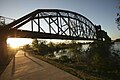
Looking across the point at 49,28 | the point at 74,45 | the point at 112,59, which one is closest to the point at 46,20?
the point at 49,28

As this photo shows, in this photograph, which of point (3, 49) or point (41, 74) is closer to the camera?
point (41, 74)

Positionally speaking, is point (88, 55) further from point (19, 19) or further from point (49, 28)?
point (49, 28)

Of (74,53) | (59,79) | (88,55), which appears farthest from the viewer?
(74,53)

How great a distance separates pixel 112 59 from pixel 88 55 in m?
3.90

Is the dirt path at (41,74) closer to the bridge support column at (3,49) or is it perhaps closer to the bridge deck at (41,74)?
the bridge deck at (41,74)

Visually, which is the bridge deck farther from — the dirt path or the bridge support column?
the bridge support column

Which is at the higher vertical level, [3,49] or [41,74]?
[3,49]

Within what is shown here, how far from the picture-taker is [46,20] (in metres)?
40.2

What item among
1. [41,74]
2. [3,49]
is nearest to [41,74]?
[41,74]

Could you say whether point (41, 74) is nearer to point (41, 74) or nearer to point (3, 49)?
point (41, 74)

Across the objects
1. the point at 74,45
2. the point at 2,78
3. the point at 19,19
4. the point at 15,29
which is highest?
the point at 19,19

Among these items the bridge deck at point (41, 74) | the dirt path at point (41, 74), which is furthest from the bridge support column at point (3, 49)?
the bridge deck at point (41, 74)

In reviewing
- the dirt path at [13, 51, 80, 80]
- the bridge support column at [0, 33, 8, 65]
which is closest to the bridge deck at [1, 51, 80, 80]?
the dirt path at [13, 51, 80, 80]

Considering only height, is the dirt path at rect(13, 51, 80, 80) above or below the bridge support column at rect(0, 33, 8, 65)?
below
